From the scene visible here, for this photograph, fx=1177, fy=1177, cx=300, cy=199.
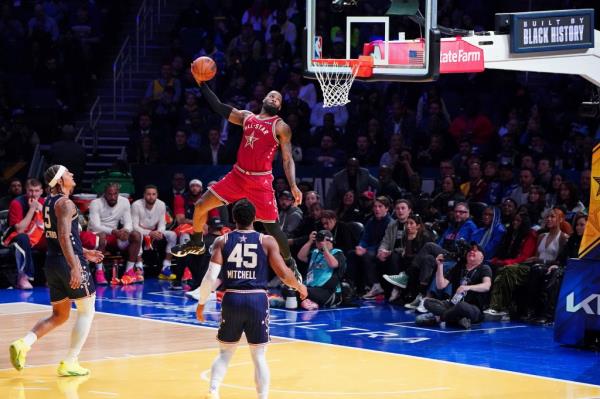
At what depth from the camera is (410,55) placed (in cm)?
1189

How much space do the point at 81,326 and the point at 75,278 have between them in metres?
0.50

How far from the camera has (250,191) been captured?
12797 millimetres

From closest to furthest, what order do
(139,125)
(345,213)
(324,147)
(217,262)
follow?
(217,262) < (345,213) < (324,147) < (139,125)

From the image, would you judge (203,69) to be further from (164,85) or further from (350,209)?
(164,85)

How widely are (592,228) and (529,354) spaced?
1569 millimetres

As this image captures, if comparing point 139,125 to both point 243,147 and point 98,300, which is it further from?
point 243,147

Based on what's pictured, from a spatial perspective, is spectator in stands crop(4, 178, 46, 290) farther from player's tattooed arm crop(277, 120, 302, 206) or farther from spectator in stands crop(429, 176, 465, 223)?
player's tattooed arm crop(277, 120, 302, 206)

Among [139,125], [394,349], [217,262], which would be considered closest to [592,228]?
[394,349]

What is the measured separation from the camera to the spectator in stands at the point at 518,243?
1593cm

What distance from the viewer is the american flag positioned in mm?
11844

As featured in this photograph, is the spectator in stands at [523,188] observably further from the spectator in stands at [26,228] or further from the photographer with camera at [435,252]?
the spectator in stands at [26,228]

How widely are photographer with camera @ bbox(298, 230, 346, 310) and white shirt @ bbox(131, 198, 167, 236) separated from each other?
3728mm

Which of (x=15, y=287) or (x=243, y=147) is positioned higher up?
(x=243, y=147)

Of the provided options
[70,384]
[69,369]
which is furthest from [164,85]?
[70,384]
